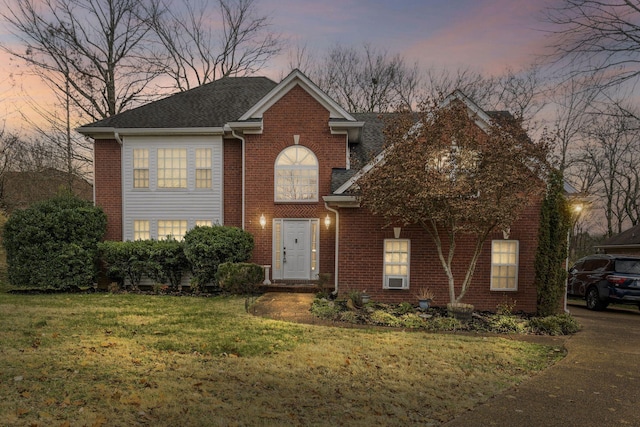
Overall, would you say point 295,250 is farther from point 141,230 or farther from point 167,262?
point 141,230

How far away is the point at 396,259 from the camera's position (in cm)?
1155

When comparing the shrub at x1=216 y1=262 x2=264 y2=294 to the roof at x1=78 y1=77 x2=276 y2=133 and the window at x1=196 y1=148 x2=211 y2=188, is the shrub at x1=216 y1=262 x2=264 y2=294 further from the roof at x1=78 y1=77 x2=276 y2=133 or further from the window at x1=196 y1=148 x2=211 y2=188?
the roof at x1=78 y1=77 x2=276 y2=133

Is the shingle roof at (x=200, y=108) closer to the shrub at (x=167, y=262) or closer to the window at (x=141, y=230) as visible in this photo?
the window at (x=141, y=230)

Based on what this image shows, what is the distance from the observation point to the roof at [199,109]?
1462cm

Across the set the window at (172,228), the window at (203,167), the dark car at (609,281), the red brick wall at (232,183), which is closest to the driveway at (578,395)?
the dark car at (609,281)

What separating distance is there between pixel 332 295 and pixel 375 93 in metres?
21.6

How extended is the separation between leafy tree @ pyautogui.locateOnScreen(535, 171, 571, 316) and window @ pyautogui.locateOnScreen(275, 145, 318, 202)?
7.23m

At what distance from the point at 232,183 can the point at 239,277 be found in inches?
159

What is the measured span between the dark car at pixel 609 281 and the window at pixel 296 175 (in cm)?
1053

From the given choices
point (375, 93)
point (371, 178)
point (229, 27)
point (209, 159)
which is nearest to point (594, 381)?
point (371, 178)

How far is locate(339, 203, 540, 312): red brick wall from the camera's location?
11234mm

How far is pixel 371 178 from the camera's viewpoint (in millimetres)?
9578

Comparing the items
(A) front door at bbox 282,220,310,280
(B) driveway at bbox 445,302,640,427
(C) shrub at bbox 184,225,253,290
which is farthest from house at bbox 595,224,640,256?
(C) shrub at bbox 184,225,253,290

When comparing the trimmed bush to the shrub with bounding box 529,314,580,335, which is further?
the trimmed bush
